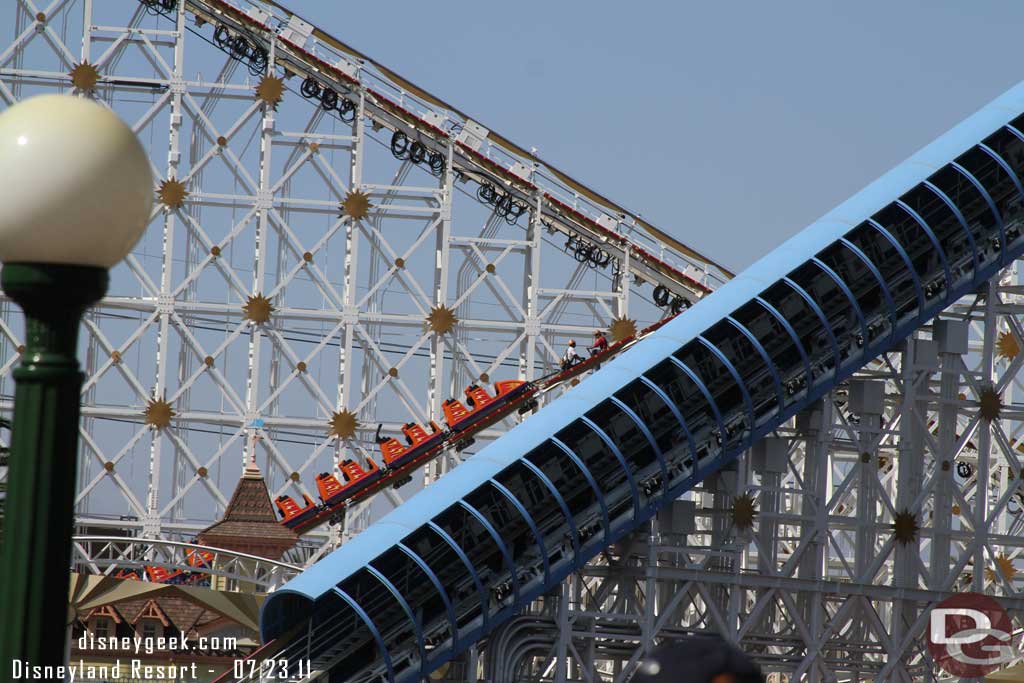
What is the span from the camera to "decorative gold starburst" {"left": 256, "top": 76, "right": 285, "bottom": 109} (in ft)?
66.7

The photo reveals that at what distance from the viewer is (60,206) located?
2354 millimetres

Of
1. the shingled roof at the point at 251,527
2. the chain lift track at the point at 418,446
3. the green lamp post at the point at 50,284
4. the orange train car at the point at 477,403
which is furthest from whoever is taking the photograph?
the orange train car at the point at 477,403

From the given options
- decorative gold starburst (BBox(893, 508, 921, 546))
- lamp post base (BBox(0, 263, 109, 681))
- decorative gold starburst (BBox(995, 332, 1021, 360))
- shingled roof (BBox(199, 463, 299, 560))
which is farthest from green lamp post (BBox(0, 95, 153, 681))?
shingled roof (BBox(199, 463, 299, 560))

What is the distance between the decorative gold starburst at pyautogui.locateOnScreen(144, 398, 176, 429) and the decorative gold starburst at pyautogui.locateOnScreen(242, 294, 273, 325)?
4.76 ft

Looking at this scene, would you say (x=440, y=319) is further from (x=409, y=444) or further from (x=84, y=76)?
(x=84, y=76)

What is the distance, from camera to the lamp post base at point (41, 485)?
2426mm

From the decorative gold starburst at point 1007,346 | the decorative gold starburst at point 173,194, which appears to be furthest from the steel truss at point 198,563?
the decorative gold starburst at point 1007,346

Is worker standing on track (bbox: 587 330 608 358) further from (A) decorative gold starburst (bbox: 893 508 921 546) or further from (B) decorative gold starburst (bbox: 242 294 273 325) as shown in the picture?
(A) decorative gold starburst (bbox: 893 508 921 546)

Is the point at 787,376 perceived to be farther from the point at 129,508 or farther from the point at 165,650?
the point at 129,508

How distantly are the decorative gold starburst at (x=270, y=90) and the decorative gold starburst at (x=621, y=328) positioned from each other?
4.88 m

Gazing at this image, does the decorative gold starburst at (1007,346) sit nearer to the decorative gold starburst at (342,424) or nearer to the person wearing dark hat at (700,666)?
the decorative gold starburst at (342,424)

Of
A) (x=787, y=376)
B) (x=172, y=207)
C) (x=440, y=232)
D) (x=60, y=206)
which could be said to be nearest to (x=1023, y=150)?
(x=787, y=376)

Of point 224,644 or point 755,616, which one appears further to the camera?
point 224,644

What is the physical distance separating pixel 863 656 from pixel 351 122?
30.8ft
